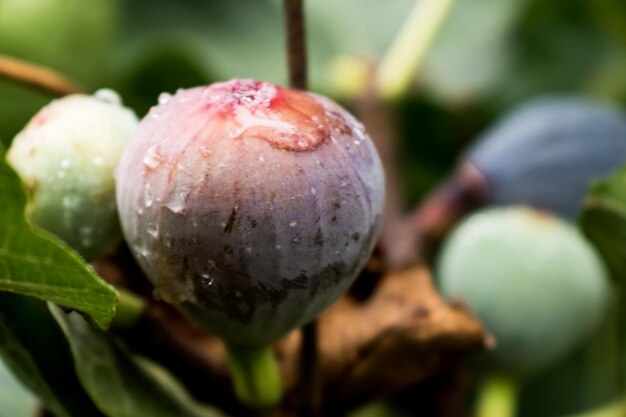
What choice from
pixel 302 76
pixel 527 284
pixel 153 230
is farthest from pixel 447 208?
pixel 153 230

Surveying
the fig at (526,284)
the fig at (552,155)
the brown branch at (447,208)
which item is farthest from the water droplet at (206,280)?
the fig at (552,155)

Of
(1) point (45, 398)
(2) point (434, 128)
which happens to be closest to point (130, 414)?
(1) point (45, 398)

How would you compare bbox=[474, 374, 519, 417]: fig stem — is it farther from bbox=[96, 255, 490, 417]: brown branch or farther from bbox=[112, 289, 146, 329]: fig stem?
bbox=[112, 289, 146, 329]: fig stem

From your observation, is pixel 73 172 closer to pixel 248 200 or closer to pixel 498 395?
pixel 248 200

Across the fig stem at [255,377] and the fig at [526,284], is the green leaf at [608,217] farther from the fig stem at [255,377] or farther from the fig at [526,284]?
the fig stem at [255,377]

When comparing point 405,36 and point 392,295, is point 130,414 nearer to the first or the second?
point 392,295
